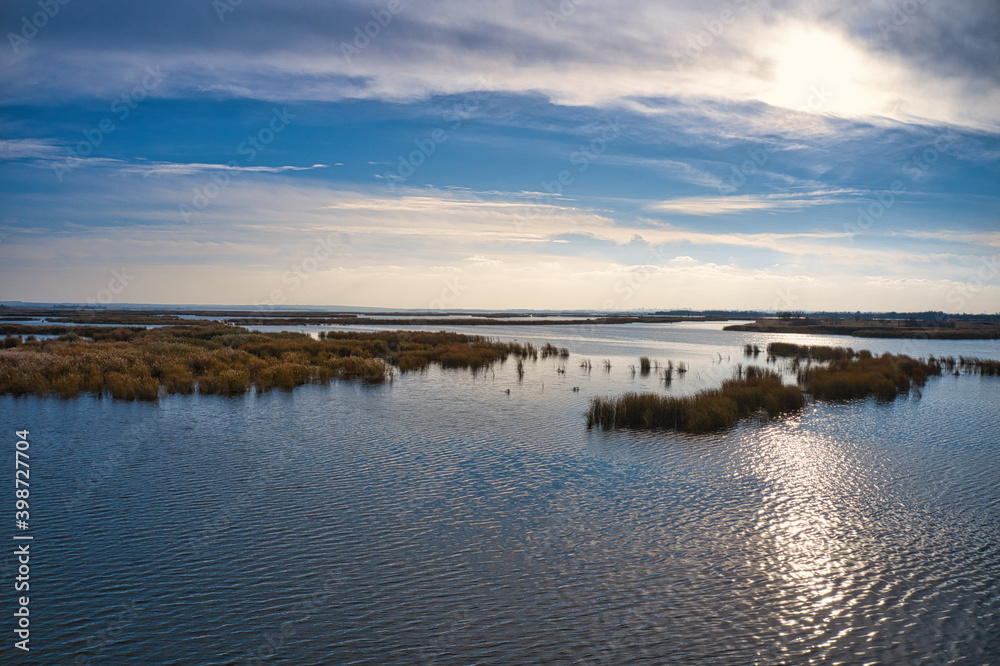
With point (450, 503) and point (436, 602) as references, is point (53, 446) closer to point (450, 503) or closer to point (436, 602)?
point (450, 503)

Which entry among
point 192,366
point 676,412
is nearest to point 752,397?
point 676,412

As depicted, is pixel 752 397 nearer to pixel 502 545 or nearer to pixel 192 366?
pixel 502 545

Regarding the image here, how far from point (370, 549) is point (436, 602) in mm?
2055

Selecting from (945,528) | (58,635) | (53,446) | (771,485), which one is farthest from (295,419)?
(945,528)

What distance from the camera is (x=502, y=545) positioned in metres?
9.93

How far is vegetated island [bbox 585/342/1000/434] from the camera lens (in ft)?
66.8

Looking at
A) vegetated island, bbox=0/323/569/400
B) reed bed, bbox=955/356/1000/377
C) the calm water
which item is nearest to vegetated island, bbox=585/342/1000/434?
the calm water

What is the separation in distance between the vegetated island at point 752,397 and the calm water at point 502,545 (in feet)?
4.93

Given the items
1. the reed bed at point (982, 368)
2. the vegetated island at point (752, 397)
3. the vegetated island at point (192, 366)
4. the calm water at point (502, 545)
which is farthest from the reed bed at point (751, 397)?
the vegetated island at point (192, 366)

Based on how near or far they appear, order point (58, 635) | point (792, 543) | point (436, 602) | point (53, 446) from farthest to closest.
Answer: point (53, 446), point (792, 543), point (436, 602), point (58, 635)

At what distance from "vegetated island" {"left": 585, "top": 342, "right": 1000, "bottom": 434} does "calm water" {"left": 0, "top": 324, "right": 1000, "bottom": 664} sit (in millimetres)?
1502

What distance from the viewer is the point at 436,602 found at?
26.3ft

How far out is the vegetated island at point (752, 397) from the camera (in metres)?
20.4

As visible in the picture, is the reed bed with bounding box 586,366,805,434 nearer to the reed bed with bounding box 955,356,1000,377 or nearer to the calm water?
the calm water
